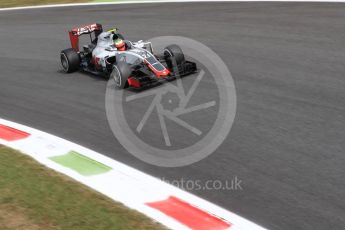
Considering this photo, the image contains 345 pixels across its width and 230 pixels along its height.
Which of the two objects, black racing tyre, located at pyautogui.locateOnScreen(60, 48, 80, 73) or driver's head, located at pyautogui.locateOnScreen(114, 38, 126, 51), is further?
black racing tyre, located at pyautogui.locateOnScreen(60, 48, 80, 73)

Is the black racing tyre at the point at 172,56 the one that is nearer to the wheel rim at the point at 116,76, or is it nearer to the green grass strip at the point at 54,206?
the wheel rim at the point at 116,76

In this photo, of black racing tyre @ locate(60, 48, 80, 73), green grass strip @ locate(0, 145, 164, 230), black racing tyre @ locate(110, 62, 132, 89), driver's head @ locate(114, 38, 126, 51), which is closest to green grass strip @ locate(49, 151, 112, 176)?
green grass strip @ locate(0, 145, 164, 230)

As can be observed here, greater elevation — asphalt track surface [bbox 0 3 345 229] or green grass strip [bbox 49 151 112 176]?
asphalt track surface [bbox 0 3 345 229]

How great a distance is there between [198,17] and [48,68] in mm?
5958

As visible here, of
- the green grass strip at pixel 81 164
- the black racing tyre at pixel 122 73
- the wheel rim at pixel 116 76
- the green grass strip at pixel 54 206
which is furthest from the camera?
the wheel rim at pixel 116 76

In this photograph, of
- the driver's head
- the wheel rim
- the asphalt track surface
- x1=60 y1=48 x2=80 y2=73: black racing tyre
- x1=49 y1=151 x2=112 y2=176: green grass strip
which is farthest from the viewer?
x1=60 y1=48 x2=80 y2=73: black racing tyre

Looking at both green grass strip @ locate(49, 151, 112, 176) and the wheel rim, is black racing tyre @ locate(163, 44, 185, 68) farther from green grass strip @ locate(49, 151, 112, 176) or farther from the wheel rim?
green grass strip @ locate(49, 151, 112, 176)

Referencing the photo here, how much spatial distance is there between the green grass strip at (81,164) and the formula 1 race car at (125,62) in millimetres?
2991

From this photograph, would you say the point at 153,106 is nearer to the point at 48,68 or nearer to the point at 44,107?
the point at 44,107

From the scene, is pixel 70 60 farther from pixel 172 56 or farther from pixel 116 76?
pixel 172 56

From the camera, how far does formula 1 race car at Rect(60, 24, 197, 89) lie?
9.83 m

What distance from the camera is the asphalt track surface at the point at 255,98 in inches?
221

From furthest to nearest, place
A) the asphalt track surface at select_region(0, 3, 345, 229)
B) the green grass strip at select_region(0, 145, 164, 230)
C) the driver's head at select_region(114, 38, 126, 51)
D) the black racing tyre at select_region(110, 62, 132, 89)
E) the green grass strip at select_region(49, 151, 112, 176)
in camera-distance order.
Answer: the driver's head at select_region(114, 38, 126, 51)
the black racing tyre at select_region(110, 62, 132, 89)
the green grass strip at select_region(49, 151, 112, 176)
the asphalt track surface at select_region(0, 3, 345, 229)
the green grass strip at select_region(0, 145, 164, 230)

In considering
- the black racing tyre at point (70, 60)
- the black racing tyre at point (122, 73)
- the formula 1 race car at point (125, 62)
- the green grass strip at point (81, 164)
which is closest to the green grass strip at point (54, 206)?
the green grass strip at point (81, 164)
